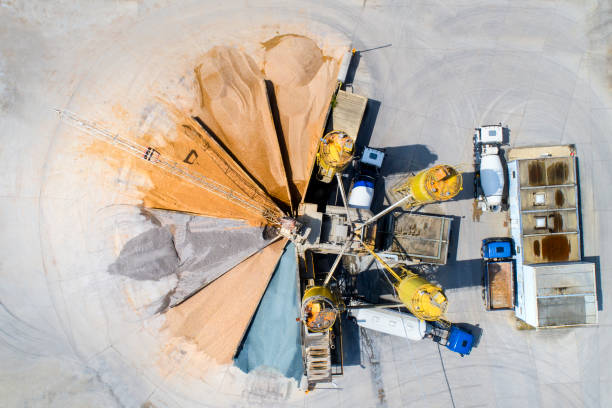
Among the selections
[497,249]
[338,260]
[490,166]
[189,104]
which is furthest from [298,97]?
[497,249]

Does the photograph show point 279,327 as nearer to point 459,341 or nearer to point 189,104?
point 459,341

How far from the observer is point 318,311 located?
1562 centimetres

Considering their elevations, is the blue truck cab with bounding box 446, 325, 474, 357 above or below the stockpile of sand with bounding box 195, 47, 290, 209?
below

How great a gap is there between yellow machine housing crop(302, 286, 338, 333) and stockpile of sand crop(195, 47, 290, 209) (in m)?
5.73

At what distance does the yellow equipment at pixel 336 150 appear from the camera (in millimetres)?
16047

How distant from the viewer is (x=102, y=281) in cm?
1961

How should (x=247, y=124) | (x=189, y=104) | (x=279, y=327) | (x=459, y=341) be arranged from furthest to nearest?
(x=189, y=104)
(x=459, y=341)
(x=247, y=124)
(x=279, y=327)

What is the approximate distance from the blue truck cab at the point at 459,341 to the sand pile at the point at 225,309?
35.0 feet

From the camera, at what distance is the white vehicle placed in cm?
1931

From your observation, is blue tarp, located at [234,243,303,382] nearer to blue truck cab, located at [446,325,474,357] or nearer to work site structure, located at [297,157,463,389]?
work site structure, located at [297,157,463,389]

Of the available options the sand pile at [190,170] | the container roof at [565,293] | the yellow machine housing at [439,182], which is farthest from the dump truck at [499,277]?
the sand pile at [190,170]

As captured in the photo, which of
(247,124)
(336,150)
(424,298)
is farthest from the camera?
(247,124)

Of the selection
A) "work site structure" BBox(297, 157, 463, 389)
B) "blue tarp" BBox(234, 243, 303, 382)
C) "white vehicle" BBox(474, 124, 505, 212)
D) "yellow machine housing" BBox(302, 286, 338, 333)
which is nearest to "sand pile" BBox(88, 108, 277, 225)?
"work site structure" BBox(297, 157, 463, 389)

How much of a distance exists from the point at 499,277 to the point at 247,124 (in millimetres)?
16491
